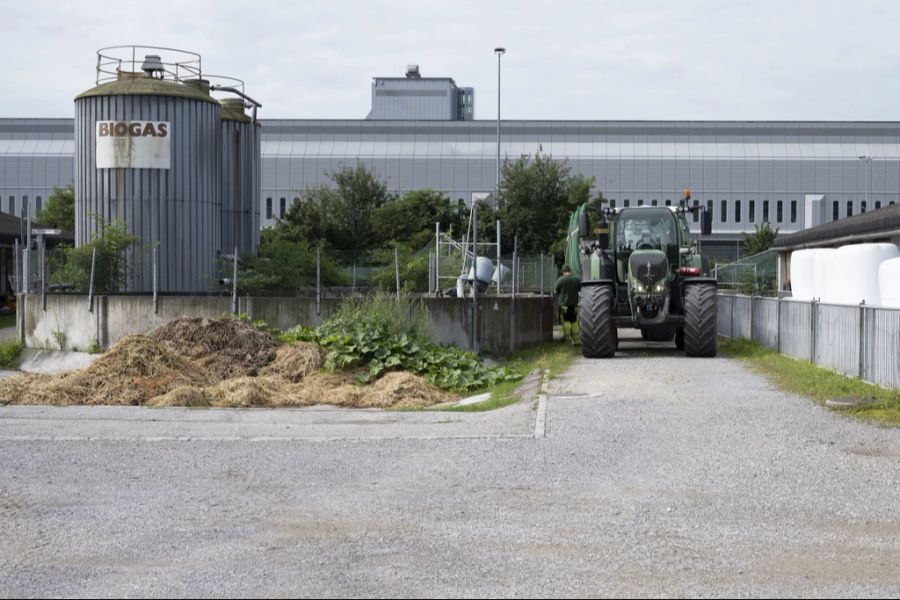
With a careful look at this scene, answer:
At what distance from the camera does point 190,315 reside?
22594mm

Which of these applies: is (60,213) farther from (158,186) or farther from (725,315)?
(725,315)

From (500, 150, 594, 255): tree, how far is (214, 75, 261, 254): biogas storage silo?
18710mm

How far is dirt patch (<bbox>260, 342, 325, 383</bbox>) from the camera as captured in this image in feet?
63.9

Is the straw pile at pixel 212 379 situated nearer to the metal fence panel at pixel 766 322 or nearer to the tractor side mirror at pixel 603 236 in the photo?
the tractor side mirror at pixel 603 236

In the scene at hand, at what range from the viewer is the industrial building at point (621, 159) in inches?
3110

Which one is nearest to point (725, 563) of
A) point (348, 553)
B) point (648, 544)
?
point (648, 544)

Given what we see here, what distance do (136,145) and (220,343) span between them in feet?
31.5

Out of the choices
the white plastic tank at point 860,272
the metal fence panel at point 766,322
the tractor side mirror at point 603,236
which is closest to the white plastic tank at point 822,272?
the white plastic tank at point 860,272

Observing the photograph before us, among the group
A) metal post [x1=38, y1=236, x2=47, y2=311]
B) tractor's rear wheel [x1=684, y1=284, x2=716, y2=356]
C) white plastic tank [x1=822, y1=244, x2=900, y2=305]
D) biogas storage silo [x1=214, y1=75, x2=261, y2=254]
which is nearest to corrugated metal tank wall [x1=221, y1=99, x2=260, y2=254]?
biogas storage silo [x1=214, y1=75, x2=261, y2=254]

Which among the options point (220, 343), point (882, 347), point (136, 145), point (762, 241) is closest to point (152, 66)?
point (136, 145)

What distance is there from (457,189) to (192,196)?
170 ft

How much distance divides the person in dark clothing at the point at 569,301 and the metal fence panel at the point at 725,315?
561 cm

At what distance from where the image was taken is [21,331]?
2483cm

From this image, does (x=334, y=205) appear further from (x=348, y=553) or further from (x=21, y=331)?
(x=348, y=553)
